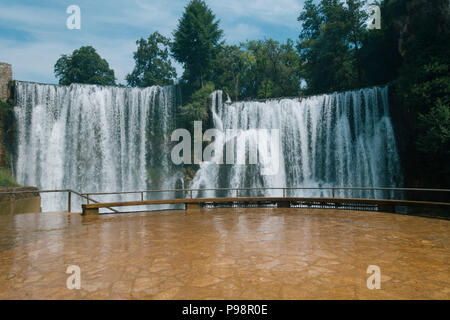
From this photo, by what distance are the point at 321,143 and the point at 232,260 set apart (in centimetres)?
2172

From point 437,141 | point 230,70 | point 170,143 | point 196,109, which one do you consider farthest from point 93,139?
point 437,141

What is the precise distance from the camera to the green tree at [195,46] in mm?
36125

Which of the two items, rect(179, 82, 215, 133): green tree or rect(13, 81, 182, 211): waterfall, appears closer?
rect(13, 81, 182, 211): waterfall

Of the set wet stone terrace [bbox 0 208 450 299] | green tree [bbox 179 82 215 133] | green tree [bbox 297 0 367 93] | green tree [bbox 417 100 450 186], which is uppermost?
green tree [bbox 297 0 367 93]

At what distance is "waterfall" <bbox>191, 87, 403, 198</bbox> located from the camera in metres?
22.7

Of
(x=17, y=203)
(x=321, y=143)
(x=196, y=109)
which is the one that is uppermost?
(x=196, y=109)

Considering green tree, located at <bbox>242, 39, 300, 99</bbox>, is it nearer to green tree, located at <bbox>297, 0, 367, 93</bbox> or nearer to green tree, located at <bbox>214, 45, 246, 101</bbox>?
green tree, located at <bbox>214, 45, 246, 101</bbox>

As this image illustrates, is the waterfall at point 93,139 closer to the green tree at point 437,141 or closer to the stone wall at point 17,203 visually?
the stone wall at point 17,203

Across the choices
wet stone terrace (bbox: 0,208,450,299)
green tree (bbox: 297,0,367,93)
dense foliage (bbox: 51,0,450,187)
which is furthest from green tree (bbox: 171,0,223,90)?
wet stone terrace (bbox: 0,208,450,299)

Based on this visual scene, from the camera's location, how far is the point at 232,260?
549 centimetres

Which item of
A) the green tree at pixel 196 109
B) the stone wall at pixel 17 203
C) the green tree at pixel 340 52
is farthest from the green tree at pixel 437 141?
the stone wall at pixel 17 203

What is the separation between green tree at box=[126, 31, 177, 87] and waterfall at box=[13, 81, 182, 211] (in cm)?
2107

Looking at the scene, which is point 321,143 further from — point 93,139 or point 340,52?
point 93,139
